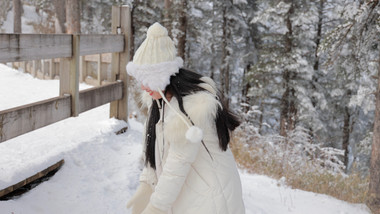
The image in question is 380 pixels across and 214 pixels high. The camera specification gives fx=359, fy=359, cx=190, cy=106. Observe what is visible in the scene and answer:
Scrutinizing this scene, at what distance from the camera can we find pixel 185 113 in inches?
89.4

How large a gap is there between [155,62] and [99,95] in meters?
3.22

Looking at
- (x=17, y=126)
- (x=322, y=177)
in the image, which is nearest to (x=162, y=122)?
(x=17, y=126)

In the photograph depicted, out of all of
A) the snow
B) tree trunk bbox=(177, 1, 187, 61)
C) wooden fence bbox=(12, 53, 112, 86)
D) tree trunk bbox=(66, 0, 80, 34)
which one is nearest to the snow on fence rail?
wooden fence bbox=(12, 53, 112, 86)

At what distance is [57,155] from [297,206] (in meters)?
3.22

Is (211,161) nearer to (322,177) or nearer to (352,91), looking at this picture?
(322,177)

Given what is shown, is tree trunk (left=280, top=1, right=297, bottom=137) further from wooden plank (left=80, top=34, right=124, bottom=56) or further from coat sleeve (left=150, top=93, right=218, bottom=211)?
coat sleeve (left=150, top=93, right=218, bottom=211)

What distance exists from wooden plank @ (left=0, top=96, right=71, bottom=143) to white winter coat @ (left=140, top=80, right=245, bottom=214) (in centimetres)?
180

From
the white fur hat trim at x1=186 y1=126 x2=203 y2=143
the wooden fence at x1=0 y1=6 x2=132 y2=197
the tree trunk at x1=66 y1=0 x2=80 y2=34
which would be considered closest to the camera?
the white fur hat trim at x1=186 y1=126 x2=203 y2=143

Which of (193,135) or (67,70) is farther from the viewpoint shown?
(67,70)

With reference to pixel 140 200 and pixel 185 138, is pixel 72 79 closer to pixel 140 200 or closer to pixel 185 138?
pixel 140 200

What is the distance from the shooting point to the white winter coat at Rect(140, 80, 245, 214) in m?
2.21

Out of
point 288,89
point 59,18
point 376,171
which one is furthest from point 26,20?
point 376,171

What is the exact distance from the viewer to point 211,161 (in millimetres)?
2318

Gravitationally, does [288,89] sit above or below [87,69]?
below
